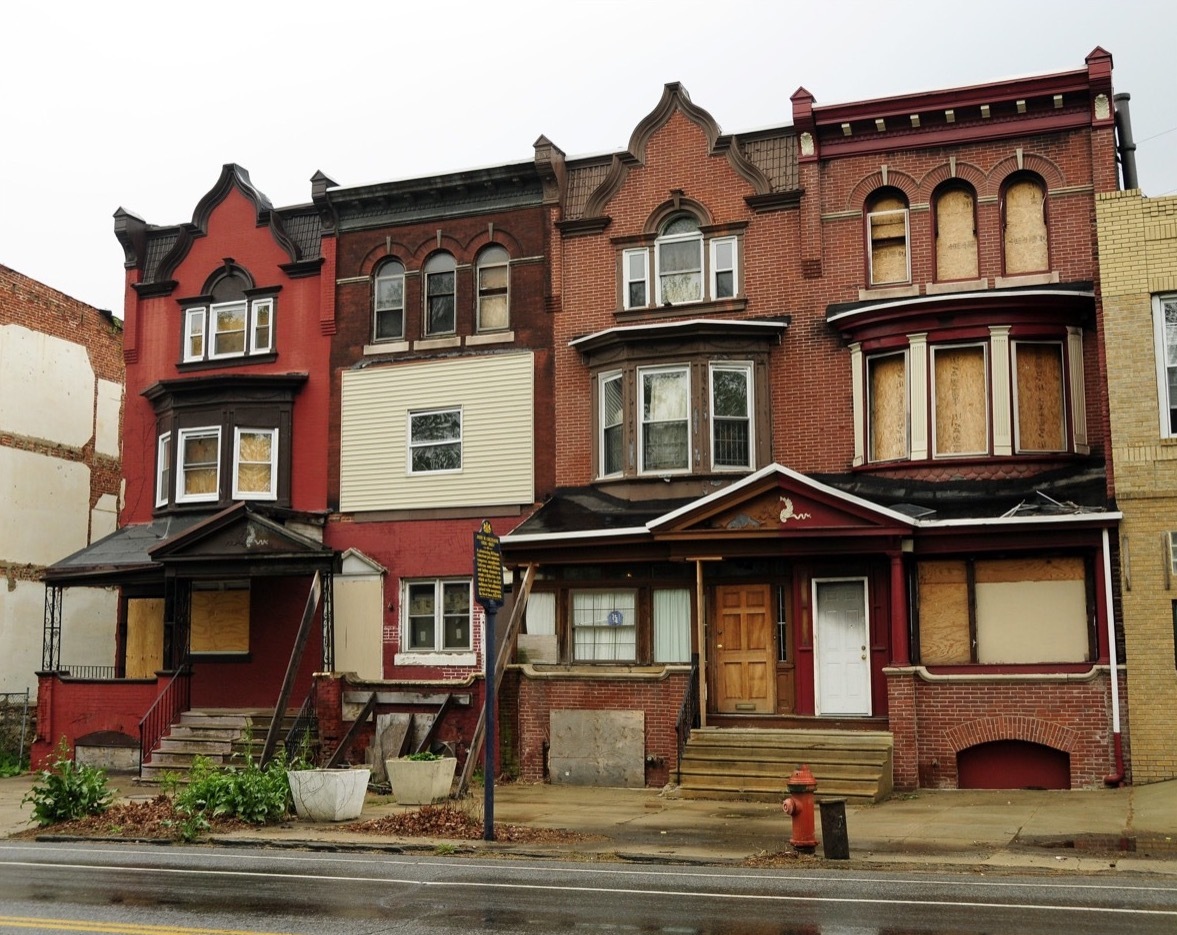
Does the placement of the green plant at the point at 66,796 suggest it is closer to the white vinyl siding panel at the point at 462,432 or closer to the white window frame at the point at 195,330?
the white vinyl siding panel at the point at 462,432

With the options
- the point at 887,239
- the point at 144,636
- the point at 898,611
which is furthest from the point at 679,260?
the point at 144,636

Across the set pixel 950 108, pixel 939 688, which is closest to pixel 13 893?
pixel 939 688

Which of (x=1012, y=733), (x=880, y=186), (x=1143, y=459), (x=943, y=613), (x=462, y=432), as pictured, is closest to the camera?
(x=1012, y=733)

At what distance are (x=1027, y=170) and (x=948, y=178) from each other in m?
1.29

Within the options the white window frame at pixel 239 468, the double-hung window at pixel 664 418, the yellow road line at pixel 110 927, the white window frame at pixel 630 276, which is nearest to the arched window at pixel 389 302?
the white window frame at pixel 239 468

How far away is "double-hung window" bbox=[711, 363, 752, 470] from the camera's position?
2389 cm

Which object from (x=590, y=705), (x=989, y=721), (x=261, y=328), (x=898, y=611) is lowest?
(x=989, y=721)

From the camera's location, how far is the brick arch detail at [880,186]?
23375 mm

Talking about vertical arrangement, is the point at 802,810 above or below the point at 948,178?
below

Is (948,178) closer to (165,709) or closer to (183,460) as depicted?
(183,460)

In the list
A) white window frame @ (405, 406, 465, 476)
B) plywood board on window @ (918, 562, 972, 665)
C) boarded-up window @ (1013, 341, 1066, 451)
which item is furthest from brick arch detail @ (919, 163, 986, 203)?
white window frame @ (405, 406, 465, 476)

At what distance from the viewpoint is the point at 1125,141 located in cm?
2433

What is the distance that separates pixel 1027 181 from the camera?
23.0 metres

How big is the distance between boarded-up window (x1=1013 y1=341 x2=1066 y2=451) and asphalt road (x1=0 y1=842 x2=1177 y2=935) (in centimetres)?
1022
